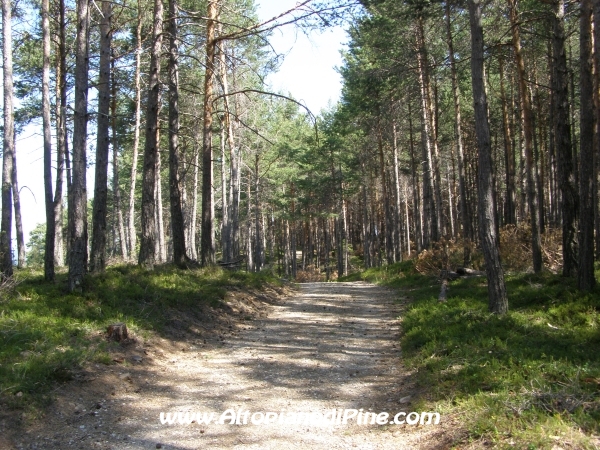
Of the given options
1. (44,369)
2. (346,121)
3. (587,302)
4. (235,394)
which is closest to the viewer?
(44,369)

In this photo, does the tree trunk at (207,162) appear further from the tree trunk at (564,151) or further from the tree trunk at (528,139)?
the tree trunk at (564,151)

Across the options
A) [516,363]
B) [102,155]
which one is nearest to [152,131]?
[102,155]

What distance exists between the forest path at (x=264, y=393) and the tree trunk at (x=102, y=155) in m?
3.90

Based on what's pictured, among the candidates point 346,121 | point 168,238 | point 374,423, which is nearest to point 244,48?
point 346,121

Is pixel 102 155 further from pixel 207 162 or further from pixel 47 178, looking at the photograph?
pixel 207 162

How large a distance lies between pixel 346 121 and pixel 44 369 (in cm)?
2666

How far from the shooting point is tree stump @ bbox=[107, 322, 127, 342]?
7586 mm

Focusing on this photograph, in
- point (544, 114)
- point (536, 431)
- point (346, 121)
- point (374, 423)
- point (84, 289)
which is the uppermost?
point (346, 121)

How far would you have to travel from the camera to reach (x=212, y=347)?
28.9 feet

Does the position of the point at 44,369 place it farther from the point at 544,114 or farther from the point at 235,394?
the point at 544,114

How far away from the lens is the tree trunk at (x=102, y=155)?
10.8m

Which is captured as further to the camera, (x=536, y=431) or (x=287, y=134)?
(x=287, y=134)

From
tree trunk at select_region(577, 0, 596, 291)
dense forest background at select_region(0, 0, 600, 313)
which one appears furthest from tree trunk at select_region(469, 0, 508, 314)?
tree trunk at select_region(577, 0, 596, 291)

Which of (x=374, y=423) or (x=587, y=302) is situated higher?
(x=587, y=302)
